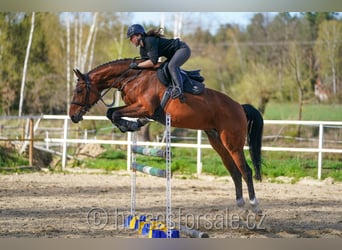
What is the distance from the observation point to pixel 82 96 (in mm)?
6750

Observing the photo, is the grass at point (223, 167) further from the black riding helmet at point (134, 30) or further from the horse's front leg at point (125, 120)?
the black riding helmet at point (134, 30)

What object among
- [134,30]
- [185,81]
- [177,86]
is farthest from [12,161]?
[134,30]

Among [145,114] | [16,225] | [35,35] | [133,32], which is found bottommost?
[16,225]

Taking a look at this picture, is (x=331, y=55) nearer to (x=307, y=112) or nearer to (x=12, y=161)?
A: (x=307, y=112)

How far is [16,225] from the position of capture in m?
6.32

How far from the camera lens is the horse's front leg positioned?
6.46m

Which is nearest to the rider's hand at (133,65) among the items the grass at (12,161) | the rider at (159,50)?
the rider at (159,50)

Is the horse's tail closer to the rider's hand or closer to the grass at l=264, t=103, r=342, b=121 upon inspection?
the rider's hand

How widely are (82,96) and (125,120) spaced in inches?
23.5

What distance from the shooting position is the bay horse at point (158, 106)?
6.68 metres

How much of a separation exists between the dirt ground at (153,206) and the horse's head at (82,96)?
1190 mm

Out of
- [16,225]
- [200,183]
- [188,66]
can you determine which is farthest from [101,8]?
[16,225]
